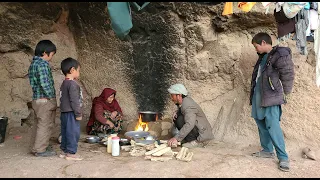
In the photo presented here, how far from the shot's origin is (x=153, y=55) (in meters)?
6.36

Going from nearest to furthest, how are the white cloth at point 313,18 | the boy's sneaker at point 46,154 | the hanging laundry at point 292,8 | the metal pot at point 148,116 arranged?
1. the hanging laundry at point 292,8
2. the white cloth at point 313,18
3. the boy's sneaker at point 46,154
4. the metal pot at point 148,116

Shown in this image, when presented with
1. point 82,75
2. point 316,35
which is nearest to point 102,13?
point 82,75

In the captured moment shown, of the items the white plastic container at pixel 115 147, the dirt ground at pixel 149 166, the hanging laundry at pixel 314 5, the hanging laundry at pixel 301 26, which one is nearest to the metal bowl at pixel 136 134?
the dirt ground at pixel 149 166

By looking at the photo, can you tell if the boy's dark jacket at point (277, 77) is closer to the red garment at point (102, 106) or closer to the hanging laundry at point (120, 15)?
the hanging laundry at point (120, 15)

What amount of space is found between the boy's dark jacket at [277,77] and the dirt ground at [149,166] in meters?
0.80

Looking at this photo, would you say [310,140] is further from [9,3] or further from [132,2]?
[9,3]

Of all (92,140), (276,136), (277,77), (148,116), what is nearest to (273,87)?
(277,77)

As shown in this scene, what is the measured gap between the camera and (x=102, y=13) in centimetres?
633

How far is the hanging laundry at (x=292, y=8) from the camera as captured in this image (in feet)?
13.4

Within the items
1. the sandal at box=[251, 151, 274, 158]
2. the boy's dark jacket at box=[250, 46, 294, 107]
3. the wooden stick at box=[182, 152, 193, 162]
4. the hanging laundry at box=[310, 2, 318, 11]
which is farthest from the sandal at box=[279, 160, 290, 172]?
the hanging laundry at box=[310, 2, 318, 11]

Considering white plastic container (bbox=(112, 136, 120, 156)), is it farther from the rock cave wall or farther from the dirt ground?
the rock cave wall

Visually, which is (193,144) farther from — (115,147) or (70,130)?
(70,130)

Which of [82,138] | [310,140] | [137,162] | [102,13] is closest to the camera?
[137,162]

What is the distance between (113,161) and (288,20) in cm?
275
